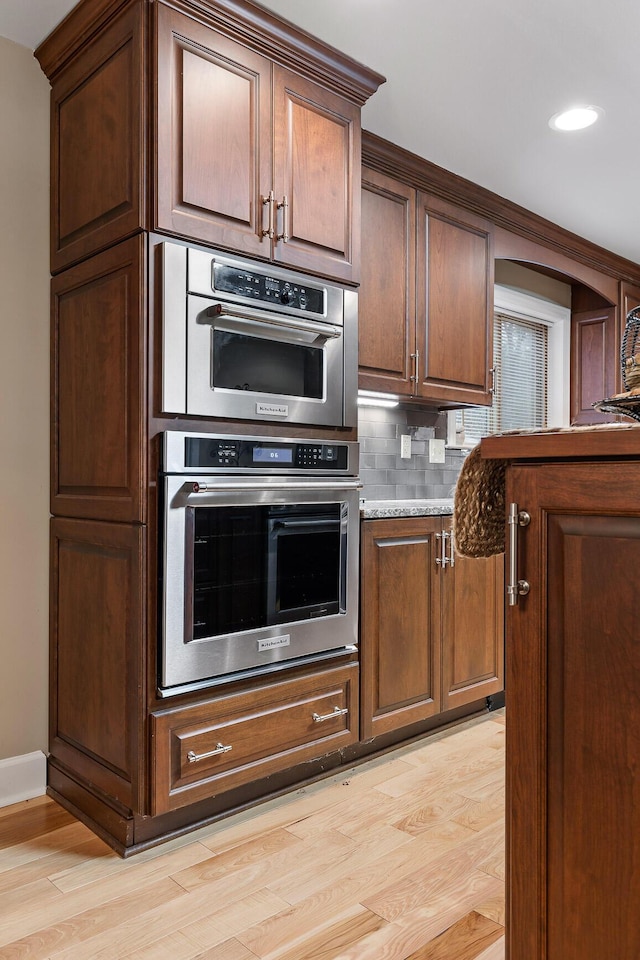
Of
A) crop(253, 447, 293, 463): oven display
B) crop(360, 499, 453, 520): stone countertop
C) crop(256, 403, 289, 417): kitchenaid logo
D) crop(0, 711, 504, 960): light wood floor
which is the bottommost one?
crop(0, 711, 504, 960): light wood floor

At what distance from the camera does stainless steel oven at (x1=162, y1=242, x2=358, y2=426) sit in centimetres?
184

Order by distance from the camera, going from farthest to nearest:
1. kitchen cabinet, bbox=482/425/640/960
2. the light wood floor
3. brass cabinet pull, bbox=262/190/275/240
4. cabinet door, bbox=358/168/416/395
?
cabinet door, bbox=358/168/416/395 < brass cabinet pull, bbox=262/190/275/240 < the light wood floor < kitchen cabinet, bbox=482/425/640/960

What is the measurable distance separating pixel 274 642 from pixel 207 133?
1.48 metres

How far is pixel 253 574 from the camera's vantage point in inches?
79.5

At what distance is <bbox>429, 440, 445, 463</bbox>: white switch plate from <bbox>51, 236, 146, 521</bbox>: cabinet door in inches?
73.6

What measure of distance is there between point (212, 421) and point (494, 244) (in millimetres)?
2036

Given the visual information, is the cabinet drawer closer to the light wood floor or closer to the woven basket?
the light wood floor

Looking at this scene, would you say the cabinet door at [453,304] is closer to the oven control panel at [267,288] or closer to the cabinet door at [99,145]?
the oven control panel at [267,288]

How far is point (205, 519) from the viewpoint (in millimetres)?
1887

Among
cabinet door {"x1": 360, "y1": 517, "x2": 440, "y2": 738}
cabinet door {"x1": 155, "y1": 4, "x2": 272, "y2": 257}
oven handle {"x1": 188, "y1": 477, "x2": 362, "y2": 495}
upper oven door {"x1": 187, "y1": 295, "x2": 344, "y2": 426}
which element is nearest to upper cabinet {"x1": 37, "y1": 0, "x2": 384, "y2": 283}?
cabinet door {"x1": 155, "y1": 4, "x2": 272, "y2": 257}

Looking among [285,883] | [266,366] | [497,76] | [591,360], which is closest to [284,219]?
[266,366]

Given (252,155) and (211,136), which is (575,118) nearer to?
(252,155)

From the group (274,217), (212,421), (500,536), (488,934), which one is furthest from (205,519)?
(488,934)

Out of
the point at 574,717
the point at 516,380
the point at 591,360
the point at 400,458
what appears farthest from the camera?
the point at 591,360
